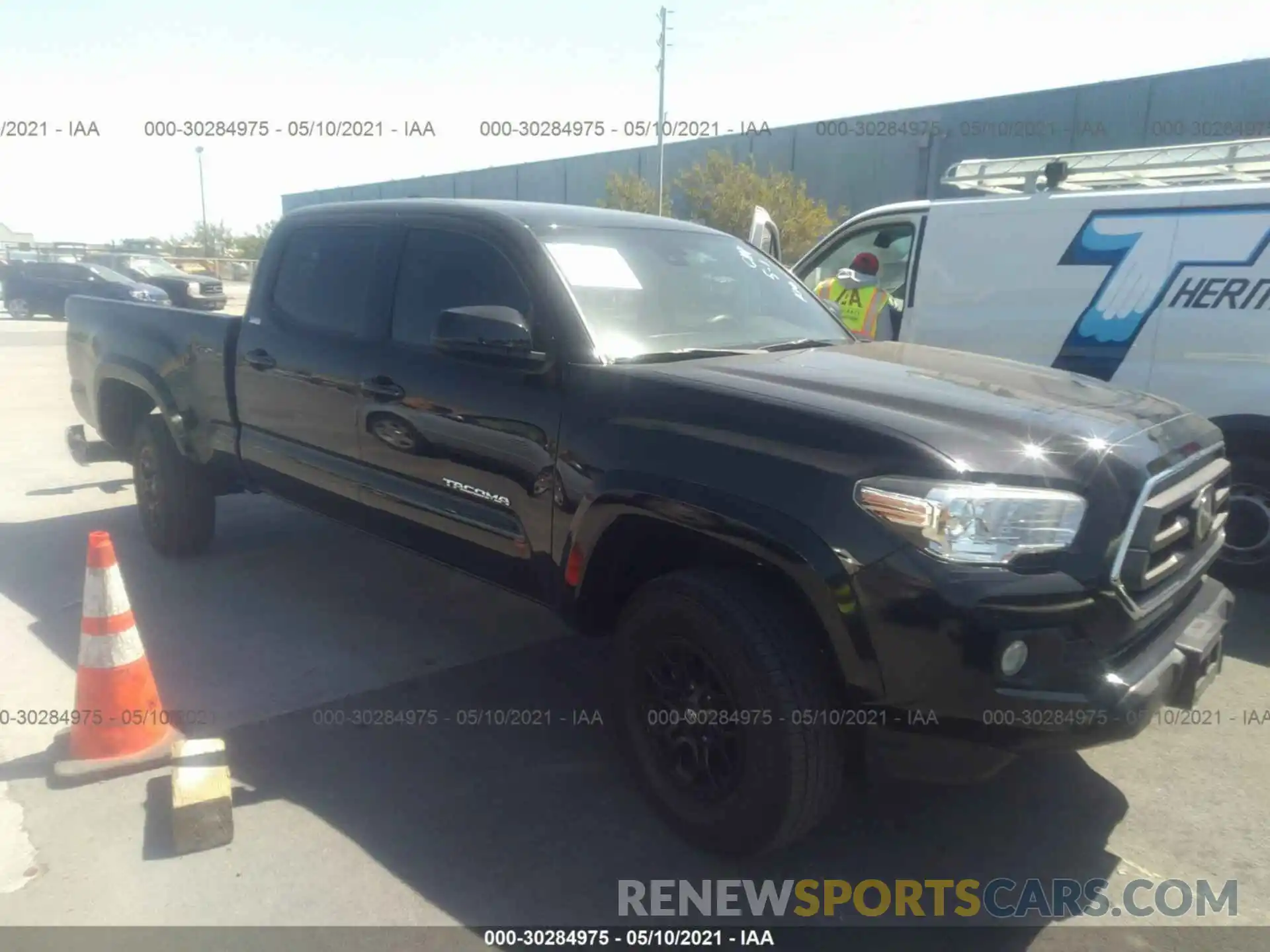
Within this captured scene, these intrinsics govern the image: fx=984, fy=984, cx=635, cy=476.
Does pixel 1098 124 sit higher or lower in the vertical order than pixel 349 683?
higher

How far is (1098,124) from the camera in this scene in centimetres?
1859

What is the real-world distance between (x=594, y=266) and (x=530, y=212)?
1.48 feet

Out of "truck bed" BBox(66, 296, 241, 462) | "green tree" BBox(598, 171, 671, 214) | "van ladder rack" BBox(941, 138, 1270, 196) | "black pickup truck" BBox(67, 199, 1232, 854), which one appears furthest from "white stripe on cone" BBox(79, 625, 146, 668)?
"green tree" BBox(598, 171, 671, 214)

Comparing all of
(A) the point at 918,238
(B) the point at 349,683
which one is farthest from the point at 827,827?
(A) the point at 918,238

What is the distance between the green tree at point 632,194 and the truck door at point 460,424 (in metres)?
23.5

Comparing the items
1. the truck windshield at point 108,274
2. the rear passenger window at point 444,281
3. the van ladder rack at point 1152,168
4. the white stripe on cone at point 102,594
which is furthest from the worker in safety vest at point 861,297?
the truck windshield at point 108,274

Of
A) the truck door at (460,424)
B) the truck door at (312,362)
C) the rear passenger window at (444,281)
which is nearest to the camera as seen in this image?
the truck door at (460,424)

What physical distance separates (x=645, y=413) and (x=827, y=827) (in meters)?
1.45

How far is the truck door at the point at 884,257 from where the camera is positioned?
6234mm

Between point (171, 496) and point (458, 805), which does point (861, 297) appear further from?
point (458, 805)

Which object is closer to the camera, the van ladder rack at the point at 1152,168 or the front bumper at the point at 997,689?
the front bumper at the point at 997,689

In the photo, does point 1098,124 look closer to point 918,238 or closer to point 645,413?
point 918,238

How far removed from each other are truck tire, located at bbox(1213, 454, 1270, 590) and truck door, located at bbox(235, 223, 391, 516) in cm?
433

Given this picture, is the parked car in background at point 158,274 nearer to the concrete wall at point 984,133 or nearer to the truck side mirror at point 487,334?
the concrete wall at point 984,133
